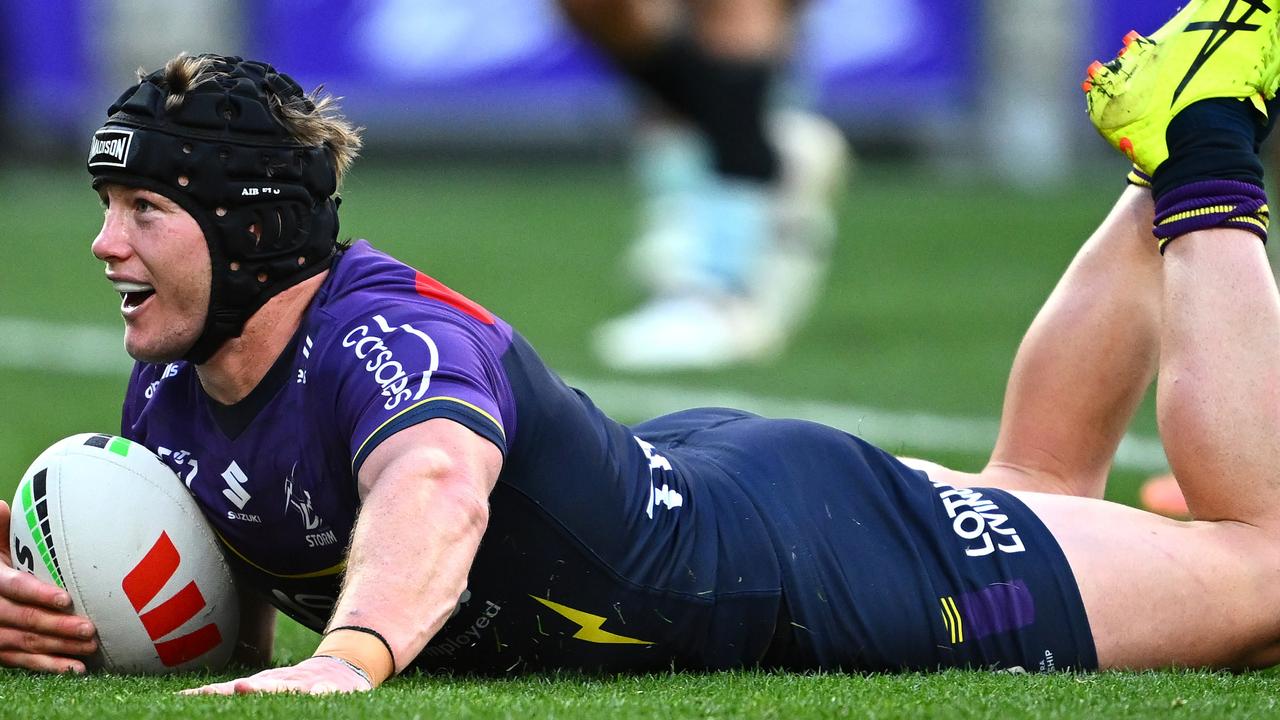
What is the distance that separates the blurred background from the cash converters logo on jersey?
8.94m

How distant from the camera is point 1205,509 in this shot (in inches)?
161

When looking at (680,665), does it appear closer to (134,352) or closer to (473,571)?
(473,571)

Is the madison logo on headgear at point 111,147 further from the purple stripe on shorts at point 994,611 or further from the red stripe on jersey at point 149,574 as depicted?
the purple stripe on shorts at point 994,611

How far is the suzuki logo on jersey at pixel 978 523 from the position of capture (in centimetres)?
394

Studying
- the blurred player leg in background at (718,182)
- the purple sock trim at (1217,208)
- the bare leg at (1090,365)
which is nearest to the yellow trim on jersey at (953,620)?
the bare leg at (1090,365)

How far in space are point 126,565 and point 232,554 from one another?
0.20 meters

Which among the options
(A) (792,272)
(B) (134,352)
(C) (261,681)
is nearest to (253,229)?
(B) (134,352)

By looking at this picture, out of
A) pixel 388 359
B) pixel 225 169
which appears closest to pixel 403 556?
pixel 388 359

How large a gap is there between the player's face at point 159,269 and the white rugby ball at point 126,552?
270 mm

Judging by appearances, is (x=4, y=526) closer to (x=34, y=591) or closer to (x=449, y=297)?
(x=34, y=591)

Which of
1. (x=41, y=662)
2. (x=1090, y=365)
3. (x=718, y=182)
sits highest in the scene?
(x=1090, y=365)

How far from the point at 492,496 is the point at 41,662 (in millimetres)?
903

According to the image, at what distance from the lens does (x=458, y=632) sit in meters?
3.64

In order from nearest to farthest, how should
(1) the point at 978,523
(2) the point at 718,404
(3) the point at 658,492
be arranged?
(3) the point at 658,492 < (1) the point at 978,523 < (2) the point at 718,404
